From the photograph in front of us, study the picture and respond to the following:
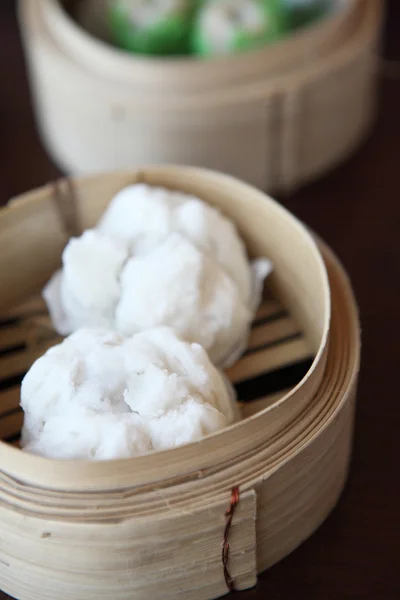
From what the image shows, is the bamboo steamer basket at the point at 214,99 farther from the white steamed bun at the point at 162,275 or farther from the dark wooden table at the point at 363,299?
the white steamed bun at the point at 162,275

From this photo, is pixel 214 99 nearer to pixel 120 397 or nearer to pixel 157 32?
pixel 157 32

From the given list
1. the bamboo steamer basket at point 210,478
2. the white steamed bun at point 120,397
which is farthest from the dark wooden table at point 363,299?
the white steamed bun at point 120,397

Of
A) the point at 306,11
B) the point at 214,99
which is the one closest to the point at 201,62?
the point at 214,99

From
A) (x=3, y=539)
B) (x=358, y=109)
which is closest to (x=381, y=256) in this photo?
(x=358, y=109)

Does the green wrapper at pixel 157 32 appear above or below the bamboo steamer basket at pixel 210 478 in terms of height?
above

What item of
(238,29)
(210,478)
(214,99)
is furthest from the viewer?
(238,29)

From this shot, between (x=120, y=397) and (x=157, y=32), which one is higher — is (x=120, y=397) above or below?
below

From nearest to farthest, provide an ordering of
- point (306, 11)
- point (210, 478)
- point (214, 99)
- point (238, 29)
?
point (210, 478)
point (214, 99)
point (238, 29)
point (306, 11)
